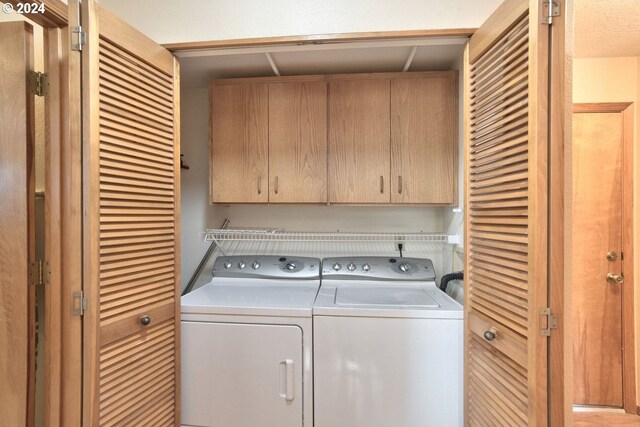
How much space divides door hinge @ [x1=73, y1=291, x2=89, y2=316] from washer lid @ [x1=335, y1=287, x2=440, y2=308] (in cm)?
107

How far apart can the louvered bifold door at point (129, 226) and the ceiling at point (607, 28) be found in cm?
228

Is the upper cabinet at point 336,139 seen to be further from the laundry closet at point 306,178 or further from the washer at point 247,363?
the washer at point 247,363

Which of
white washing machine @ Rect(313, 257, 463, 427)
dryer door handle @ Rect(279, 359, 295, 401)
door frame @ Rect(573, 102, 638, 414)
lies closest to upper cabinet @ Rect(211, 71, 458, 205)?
white washing machine @ Rect(313, 257, 463, 427)

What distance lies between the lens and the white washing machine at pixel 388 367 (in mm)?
1366

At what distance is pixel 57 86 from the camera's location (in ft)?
3.56

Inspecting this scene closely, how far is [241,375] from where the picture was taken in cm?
144

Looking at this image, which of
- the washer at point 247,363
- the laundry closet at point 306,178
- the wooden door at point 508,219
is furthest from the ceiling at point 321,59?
the washer at point 247,363

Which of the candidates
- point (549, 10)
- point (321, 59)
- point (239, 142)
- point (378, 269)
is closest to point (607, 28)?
point (549, 10)

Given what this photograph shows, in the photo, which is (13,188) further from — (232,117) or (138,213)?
(232,117)

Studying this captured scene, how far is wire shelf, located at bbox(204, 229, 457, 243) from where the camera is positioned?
2.02 meters

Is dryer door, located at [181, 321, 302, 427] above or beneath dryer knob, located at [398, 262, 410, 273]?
beneath

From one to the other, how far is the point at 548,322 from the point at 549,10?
1.02m

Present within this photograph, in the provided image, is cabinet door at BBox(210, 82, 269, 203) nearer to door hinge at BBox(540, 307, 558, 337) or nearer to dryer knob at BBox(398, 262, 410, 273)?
dryer knob at BBox(398, 262, 410, 273)

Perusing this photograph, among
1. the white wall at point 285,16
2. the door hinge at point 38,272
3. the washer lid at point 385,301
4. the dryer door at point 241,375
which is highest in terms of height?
the white wall at point 285,16
